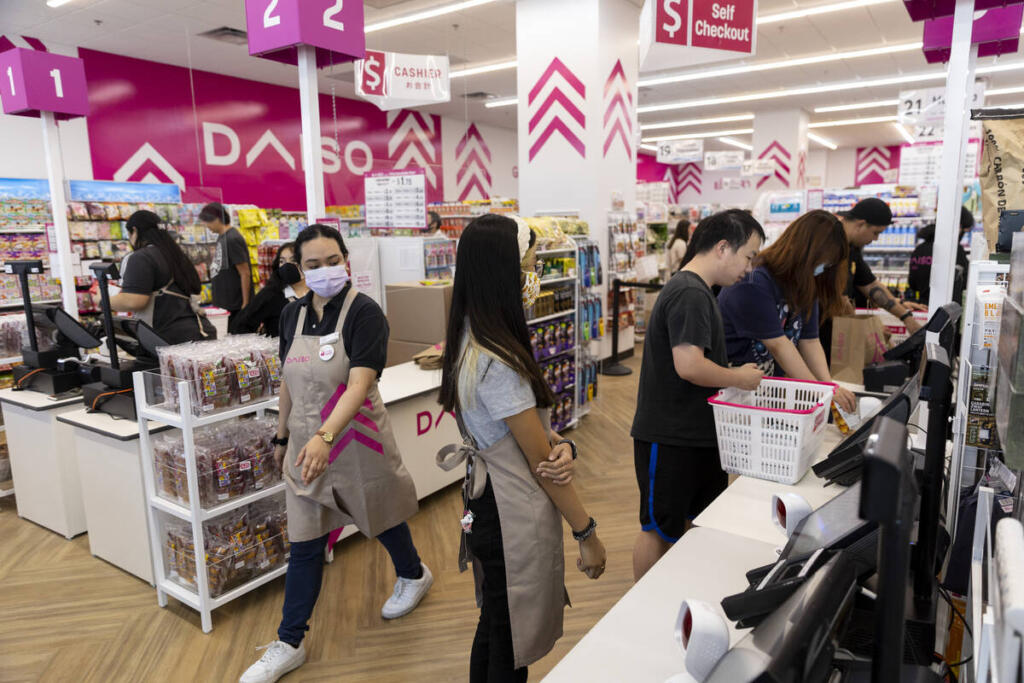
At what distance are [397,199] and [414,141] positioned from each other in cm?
899

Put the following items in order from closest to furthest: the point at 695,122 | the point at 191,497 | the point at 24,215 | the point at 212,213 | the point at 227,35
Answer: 1. the point at 191,497
2. the point at 212,213
3. the point at 24,215
4. the point at 227,35
5. the point at 695,122

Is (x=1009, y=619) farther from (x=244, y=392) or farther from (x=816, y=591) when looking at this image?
(x=244, y=392)

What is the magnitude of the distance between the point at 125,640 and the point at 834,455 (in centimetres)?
287

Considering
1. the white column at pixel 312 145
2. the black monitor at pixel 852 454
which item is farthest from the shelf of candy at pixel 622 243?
the black monitor at pixel 852 454

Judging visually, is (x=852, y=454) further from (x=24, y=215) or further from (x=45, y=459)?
(x=24, y=215)

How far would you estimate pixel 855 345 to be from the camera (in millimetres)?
4461

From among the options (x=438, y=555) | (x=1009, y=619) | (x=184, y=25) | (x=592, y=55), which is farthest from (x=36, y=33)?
(x=1009, y=619)

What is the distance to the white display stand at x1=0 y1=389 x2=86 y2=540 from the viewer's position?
360cm

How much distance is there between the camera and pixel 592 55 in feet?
22.0

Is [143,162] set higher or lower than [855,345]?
higher

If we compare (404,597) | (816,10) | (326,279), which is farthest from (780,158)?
(326,279)

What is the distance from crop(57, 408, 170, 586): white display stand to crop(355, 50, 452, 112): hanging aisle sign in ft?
12.8

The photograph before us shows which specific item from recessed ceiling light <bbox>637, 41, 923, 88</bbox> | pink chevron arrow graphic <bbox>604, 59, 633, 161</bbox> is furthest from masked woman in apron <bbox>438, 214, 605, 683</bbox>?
recessed ceiling light <bbox>637, 41, 923, 88</bbox>

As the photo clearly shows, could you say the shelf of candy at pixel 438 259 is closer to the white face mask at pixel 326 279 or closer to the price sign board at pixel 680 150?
the white face mask at pixel 326 279
